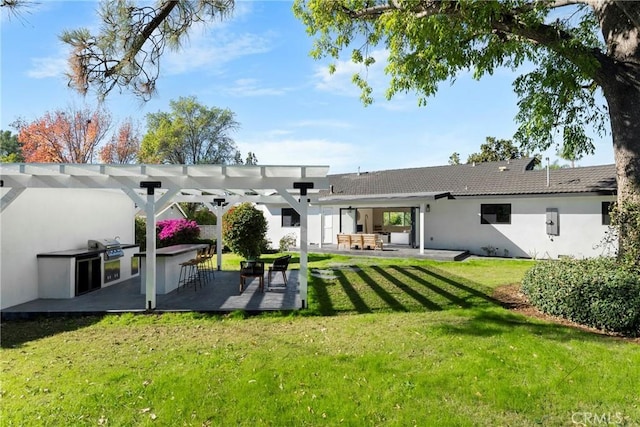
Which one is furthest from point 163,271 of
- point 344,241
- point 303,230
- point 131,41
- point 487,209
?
point 487,209

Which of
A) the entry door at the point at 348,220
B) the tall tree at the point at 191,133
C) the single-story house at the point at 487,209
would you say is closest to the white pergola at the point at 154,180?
the single-story house at the point at 487,209

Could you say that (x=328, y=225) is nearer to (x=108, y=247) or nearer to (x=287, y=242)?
(x=287, y=242)

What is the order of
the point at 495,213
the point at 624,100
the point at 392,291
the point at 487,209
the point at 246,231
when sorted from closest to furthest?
1. the point at 624,100
2. the point at 392,291
3. the point at 246,231
4. the point at 495,213
5. the point at 487,209

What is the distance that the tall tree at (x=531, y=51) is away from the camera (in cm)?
693

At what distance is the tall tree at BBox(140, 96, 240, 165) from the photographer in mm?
32750

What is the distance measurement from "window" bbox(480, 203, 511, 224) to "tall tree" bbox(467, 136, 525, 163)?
2612 centimetres

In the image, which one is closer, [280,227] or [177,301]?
[177,301]

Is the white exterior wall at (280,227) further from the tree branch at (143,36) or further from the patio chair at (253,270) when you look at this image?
the tree branch at (143,36)

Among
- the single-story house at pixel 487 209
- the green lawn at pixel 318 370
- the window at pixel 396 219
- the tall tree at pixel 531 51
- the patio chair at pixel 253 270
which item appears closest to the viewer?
the green lawn at pixel 318 370

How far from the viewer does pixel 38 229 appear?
8.12 meters

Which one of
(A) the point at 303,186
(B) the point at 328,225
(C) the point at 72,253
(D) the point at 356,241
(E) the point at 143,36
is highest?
(E) the point at 143,36

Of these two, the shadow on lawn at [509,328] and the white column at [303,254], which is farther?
the white column at [303,254]

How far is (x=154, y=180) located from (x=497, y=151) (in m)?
41.5

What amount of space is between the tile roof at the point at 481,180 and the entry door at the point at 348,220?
152cm
